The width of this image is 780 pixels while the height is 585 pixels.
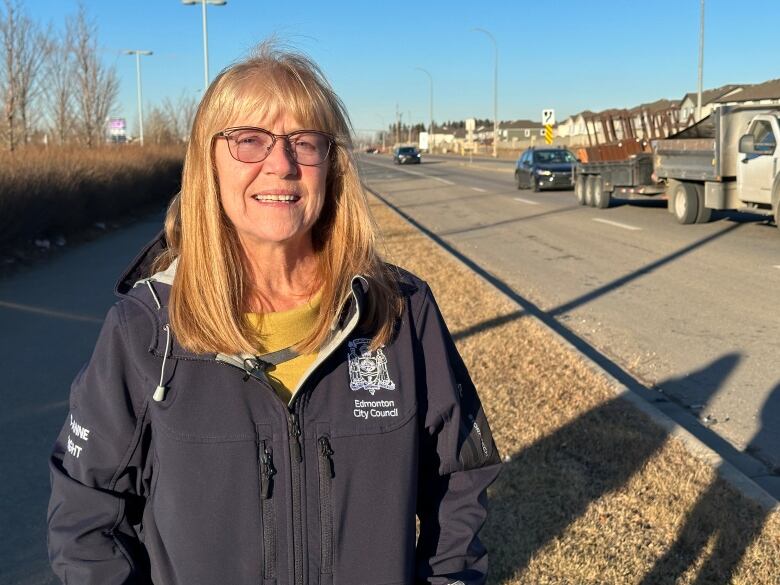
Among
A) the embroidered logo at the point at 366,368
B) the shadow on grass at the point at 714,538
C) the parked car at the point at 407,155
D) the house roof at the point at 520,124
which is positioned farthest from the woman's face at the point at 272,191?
the house roof at the point at 520,124

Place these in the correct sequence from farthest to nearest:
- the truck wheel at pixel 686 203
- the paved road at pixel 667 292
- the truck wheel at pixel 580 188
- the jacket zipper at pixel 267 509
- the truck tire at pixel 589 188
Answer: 1. the truck wheel at pixel 580 188
2. the truck tire at pixel 589 188
3. the truck wheel at pixel 686 203
4. the paved road at pixel 667 292
5. the jacket zipper at pixel 267 509

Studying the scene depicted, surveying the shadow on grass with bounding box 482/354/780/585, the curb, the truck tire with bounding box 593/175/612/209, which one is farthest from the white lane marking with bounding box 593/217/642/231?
the shadow on grass with bounding box 482/354/780/585

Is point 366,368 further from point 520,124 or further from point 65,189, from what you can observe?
point 520,124

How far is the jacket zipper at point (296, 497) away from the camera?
164 cm

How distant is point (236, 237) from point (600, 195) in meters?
20.9

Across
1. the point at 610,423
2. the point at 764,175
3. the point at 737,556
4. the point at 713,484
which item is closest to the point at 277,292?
the point at 737,556

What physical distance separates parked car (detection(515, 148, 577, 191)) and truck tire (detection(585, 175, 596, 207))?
5.21m

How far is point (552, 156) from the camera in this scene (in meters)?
29.9

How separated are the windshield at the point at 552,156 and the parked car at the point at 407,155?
31368mm

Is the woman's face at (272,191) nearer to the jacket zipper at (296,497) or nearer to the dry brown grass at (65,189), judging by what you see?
the jacket zipper at (296,497)

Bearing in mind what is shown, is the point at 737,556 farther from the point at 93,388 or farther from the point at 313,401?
the point at 93,388

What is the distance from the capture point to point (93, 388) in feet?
5.57

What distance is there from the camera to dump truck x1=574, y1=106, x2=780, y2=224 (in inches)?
577

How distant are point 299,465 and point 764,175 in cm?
1477
